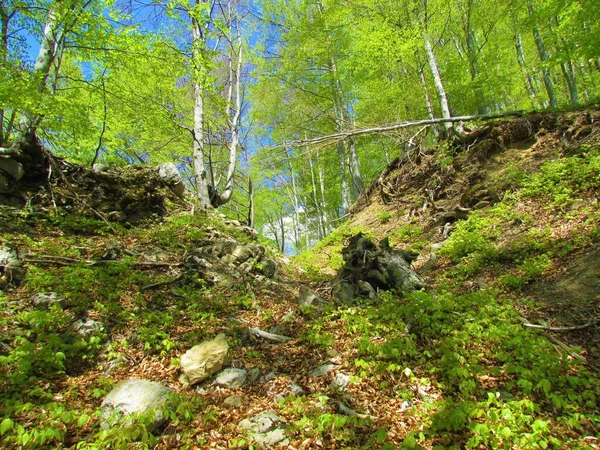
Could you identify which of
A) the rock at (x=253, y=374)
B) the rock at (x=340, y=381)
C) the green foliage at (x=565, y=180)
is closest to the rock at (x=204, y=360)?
the rock at (x=253, y=374)

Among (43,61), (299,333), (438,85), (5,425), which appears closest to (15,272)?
(5,425)

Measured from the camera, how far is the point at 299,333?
4309 millimetres

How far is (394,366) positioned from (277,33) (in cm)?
1700

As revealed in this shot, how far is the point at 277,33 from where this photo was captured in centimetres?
1559

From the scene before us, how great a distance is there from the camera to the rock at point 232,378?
3.20m

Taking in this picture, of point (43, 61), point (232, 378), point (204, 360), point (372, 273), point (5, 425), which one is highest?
point (43, 61)

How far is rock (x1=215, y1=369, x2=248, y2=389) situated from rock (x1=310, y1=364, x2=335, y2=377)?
30.5 inches

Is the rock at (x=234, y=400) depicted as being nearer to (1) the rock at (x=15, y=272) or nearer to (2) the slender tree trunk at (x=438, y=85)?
(1) the rock at (x=15, y=272)

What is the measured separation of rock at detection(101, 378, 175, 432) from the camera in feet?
7.98

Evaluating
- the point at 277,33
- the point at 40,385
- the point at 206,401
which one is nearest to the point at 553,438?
the point at 206,401

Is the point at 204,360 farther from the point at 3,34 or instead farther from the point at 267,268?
the point at 3,34

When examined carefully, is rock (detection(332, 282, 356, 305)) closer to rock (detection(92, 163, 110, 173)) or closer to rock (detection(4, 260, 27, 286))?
rock (detection(4, 260, 27, 286))

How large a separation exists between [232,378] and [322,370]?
3.31 feet

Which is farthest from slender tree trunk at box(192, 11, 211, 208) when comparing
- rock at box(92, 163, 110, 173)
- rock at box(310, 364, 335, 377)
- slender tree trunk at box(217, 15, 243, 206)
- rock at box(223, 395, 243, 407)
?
rock at box(223, 395, 243, 407)
